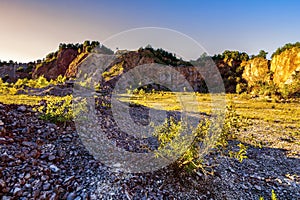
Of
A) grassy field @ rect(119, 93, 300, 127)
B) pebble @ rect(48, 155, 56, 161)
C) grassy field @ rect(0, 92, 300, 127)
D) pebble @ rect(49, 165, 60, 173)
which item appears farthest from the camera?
grassy field @ rect(119, 93, 300, 127)

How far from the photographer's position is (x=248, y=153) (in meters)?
7.71

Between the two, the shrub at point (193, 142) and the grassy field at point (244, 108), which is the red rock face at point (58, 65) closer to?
the grassy field at point (244, 108)

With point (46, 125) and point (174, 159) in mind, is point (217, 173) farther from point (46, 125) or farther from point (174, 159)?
point (46, 125)

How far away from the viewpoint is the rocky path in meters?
3.71

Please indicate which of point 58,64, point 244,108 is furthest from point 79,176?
point 58,64

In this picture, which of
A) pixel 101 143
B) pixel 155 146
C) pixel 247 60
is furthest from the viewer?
pixel 247 60

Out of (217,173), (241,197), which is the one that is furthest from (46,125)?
(241,197)

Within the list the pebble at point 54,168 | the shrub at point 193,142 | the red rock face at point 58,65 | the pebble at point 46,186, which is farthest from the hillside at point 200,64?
the pebble at point 46,186

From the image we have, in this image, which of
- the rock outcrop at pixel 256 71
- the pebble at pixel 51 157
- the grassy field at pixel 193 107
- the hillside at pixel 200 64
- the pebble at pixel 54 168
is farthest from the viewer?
the rock outcrop at pixel 256 71

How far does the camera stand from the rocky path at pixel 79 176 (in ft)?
12.2

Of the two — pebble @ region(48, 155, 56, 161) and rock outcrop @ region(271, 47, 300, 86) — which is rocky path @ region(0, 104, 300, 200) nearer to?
pebble @ region(48, 155, 56, 161)

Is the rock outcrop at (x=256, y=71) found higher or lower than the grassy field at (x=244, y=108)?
higher

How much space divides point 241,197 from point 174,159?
1608mm

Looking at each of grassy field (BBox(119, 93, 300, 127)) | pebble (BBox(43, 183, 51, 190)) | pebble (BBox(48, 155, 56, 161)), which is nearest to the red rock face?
grassy field (BBox(119, 93, 300, 127))
